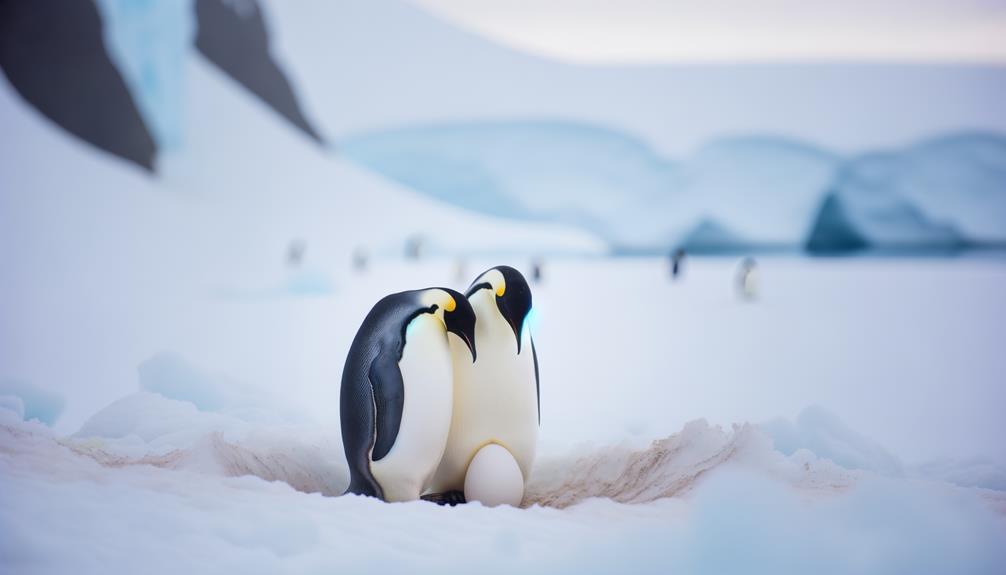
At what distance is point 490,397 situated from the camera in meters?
2.52

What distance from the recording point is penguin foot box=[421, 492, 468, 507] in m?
2.58

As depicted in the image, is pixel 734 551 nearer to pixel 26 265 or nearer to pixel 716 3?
pixel 26 265

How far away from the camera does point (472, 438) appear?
2541 mm

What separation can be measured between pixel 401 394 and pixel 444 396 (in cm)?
12

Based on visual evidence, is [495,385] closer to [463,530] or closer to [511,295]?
[511,295]

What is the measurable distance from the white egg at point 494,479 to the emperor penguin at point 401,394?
4.7 inches

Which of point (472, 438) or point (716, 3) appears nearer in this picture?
point (472, 438)

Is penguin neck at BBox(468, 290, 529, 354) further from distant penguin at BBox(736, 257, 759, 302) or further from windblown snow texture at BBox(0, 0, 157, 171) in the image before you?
windblown snow texture at BBox(0, 0, 157, 171)

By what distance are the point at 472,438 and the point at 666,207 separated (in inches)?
487

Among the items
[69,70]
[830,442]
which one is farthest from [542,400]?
[69,70]

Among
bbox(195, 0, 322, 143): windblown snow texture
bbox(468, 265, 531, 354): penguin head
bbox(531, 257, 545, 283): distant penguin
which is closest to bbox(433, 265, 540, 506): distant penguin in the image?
bbox(468, 265, 531, 354): penguin head

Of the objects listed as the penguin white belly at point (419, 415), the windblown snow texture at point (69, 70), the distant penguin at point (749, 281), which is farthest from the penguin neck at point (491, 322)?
the windblown snow texture at point (69, 70)

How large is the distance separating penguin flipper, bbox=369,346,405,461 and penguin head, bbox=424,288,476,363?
0.60 ft

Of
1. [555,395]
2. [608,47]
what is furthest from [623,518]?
[608,47]
